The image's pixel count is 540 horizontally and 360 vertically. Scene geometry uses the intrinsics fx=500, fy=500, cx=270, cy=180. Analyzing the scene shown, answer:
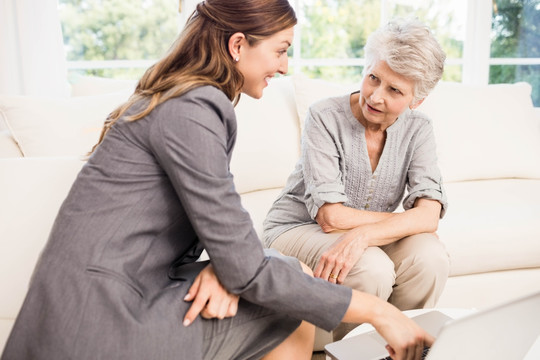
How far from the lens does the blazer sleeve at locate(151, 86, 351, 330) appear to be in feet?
2.90

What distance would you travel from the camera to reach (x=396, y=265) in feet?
5.06

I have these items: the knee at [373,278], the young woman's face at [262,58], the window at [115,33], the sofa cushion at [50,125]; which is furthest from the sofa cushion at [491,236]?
the window at [115,33]

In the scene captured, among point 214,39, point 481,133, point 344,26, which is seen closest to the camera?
point 214,39

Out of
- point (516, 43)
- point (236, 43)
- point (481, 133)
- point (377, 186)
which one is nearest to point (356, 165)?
point (377, 186)

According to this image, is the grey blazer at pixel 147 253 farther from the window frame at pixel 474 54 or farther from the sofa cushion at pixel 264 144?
the window frame at pixel 474 54

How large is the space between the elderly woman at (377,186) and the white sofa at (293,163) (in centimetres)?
30

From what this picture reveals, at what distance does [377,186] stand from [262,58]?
0.68 m

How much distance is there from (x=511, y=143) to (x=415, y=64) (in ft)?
4.21

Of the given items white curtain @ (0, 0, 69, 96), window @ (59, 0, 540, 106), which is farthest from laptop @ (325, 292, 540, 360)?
window @ (59, 0, 540, 106)

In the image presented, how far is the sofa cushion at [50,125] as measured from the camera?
187 centimetres

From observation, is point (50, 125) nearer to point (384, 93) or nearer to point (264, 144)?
point (264, 144)

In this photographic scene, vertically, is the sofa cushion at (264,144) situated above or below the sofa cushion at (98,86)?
below

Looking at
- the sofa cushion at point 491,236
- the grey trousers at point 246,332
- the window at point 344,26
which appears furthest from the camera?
the window at point 344,26

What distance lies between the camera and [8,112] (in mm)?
1903
